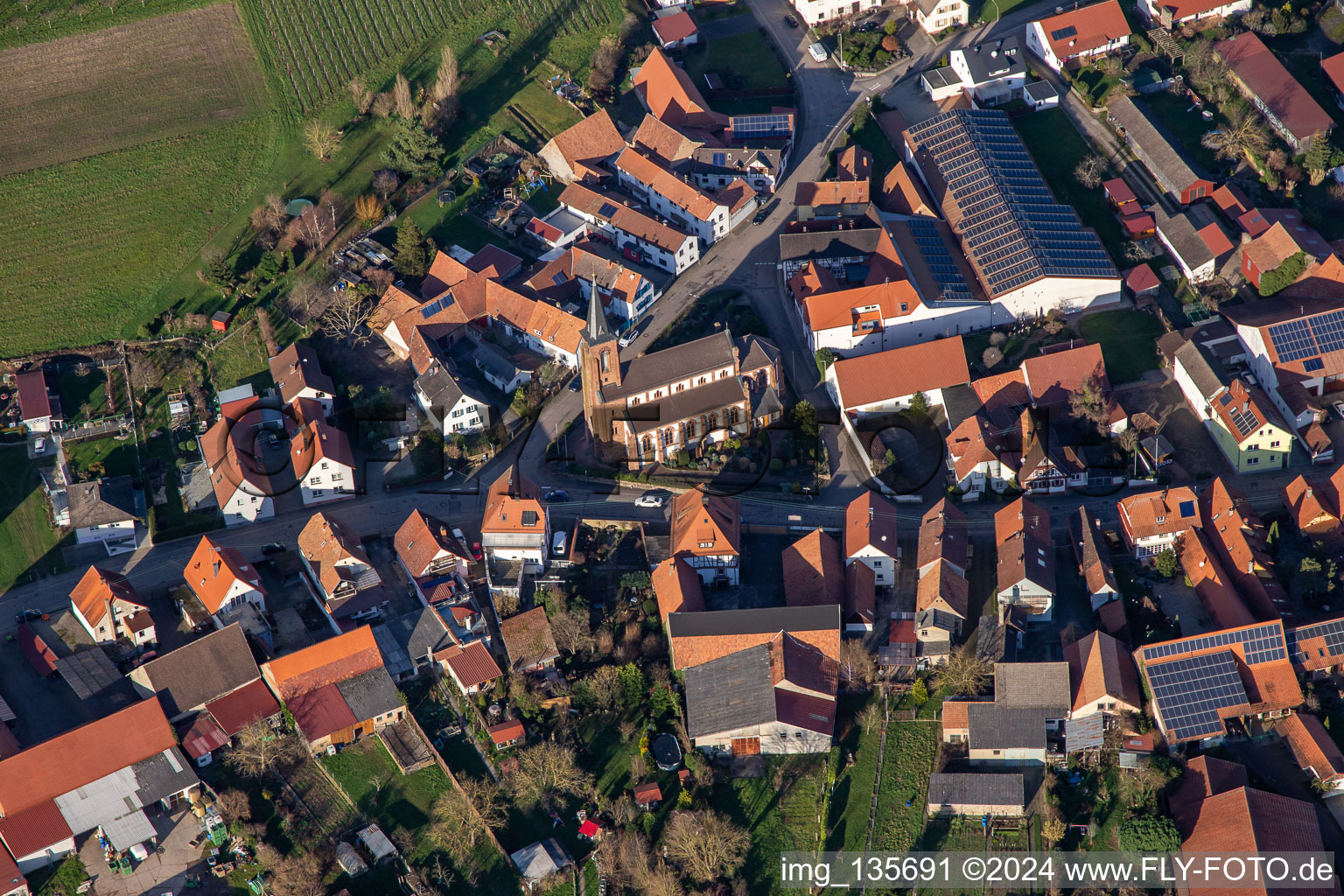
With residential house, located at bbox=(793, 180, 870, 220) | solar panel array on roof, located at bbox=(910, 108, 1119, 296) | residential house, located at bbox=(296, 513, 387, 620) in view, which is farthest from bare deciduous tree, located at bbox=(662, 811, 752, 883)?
residential house, located at bbox=(793, 180, 870, 220)

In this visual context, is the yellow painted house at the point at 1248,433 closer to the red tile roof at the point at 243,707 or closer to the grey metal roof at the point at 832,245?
the grey metal roof at the point at 832,245

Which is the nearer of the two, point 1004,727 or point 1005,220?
point 1004,727

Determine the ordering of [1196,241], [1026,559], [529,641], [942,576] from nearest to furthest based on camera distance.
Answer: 1. [529,641]
2. [942,576]
3. [1026,559]
4. [1196,241]

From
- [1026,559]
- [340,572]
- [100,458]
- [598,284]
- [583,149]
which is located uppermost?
[100,458]

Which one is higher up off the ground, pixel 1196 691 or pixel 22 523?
pixel 22 523

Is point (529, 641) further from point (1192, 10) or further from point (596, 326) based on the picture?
point (1192, 10)

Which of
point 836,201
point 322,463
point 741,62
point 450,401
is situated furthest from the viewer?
point 741,62

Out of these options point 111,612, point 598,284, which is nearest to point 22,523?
point 111,612

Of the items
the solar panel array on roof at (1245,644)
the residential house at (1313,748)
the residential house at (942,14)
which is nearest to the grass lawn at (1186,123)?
the residential house at (942,14)
